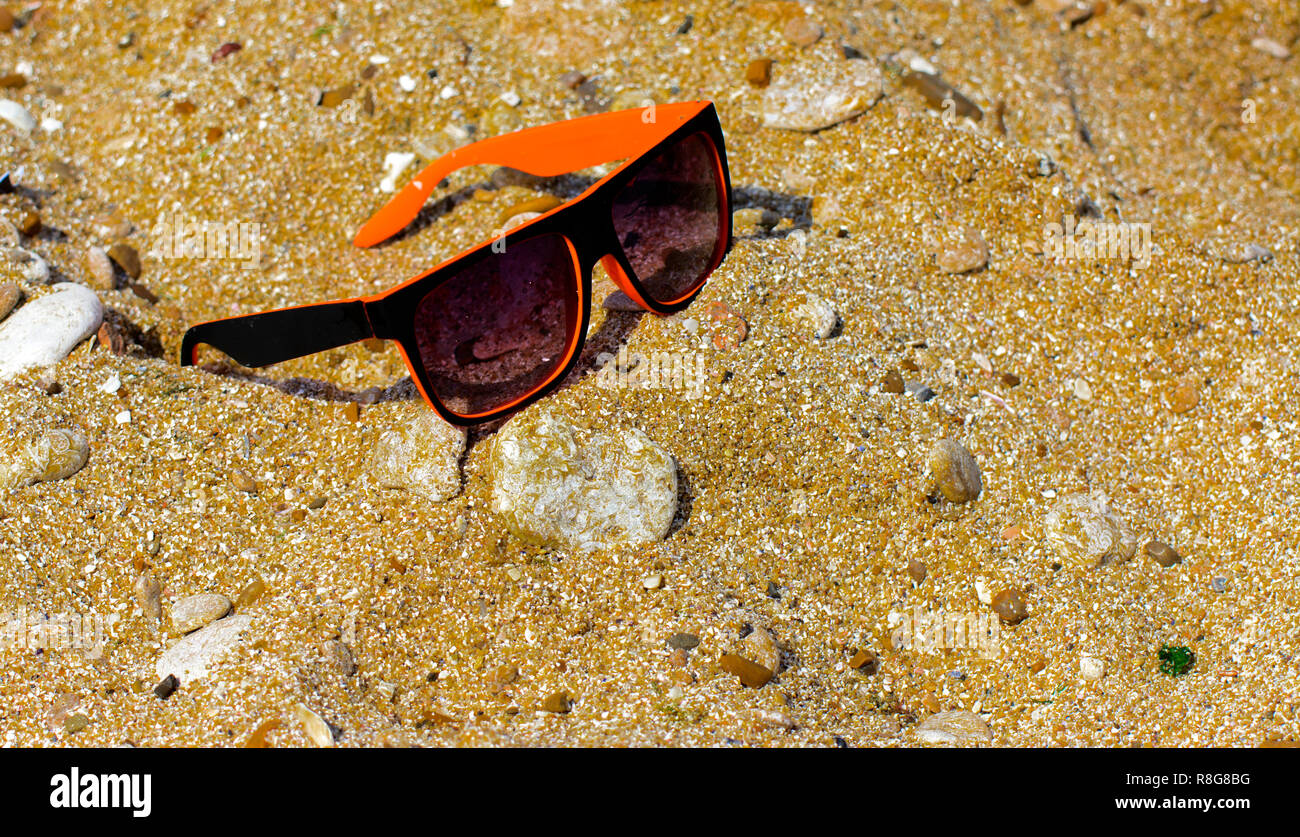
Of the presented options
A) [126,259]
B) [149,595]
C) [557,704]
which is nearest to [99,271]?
[126,259]

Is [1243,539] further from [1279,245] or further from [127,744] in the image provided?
[127,744]

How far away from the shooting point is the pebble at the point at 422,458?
8.71ft

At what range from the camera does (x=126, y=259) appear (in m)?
3.34

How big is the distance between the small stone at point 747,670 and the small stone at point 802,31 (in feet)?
7.80

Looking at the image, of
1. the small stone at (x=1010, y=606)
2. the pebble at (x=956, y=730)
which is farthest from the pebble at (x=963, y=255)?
the pebble at (x=956, y=730)

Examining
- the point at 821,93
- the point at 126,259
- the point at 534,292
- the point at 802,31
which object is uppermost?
the point at 802,31

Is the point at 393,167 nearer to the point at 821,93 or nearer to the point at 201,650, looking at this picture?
the point at 821,93

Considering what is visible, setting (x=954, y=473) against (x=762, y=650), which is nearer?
(x=762, y=650)

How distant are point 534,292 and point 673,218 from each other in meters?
0.53

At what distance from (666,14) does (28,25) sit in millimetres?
2600

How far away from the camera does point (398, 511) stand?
2.63 m

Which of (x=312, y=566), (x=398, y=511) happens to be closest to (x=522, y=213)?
(x=398, y=511)

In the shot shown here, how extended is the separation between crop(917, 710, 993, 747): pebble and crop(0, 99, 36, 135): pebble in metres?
3.74

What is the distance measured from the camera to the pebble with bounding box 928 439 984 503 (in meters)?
2.76
